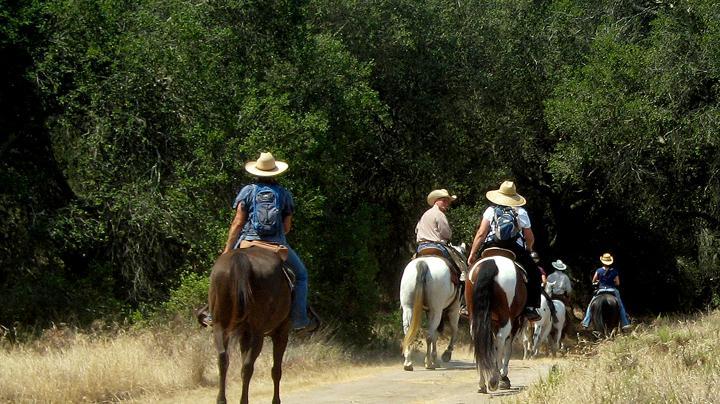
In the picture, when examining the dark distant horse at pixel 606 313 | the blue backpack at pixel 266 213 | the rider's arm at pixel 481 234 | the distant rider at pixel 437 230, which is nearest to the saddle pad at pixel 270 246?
the blue backpack at pixel 266 213

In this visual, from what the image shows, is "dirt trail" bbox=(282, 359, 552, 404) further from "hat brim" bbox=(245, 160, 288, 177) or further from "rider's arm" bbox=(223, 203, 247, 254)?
"hat brim" bbox=(245, 160, 288, 177)

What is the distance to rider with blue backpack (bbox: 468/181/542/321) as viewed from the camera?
13484 millimetres

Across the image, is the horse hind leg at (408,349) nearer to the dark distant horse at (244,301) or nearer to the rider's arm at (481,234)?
the rider's arm at (481,234)

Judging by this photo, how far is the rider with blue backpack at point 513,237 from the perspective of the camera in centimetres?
1348

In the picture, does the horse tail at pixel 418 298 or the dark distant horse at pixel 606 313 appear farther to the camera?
the dark distant horse at pixel 606 313

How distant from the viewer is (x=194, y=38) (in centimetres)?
1914

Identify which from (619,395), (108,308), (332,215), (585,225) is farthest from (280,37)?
(585,225)

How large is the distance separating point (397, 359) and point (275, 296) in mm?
8974

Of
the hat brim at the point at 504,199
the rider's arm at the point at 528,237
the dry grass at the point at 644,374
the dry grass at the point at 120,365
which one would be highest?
the hat brim at the point at 504,199

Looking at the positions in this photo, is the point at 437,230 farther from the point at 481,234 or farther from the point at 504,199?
the point at 481,234

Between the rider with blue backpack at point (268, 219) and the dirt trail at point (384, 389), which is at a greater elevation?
the rider with blue backpack at point (268, 219)

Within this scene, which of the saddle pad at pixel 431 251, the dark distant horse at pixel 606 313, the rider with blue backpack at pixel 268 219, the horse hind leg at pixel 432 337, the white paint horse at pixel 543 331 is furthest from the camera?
the dark distant horse at pixel 606 313

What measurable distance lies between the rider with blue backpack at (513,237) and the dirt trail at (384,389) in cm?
102

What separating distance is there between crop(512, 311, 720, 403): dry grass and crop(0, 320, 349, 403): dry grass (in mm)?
4318
